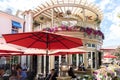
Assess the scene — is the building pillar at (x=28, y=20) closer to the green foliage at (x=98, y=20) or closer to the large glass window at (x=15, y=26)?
the large glass window at (x=15, y=26)

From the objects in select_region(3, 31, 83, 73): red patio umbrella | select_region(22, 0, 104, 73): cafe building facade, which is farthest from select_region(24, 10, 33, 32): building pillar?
select_region(3, 31, 83, 73): red patio umbrella

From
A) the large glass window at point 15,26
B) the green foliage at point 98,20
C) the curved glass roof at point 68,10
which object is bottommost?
the large glass window at point 15,26

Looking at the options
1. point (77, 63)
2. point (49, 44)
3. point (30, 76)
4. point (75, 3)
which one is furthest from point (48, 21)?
point (49, 44)

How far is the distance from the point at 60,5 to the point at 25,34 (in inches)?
630

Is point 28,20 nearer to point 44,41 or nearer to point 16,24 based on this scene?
point 16,24

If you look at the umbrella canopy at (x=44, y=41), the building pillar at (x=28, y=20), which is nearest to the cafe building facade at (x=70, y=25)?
the building pillar at (x=28, y=20)

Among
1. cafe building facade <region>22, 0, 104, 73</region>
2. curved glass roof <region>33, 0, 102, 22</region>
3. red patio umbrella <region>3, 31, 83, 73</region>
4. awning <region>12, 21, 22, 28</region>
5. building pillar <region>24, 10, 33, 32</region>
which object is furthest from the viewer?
building pillar <region>24, 10, 33, 32</region>

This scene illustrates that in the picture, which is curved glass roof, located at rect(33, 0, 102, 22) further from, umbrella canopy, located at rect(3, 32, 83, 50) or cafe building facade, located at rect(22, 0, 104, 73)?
umbrella canopy, located at rect(3, 32, 83, 50)

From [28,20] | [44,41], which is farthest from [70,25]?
[44,41]

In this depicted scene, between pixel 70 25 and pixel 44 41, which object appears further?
pixel 70 25

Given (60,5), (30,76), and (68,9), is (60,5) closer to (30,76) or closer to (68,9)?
(68,9)

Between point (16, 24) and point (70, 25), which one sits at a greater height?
point (16, 24)

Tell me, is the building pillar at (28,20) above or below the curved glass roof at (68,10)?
below

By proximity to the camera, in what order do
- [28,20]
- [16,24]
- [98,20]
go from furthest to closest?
[98,20], [28,20], [16,24]
